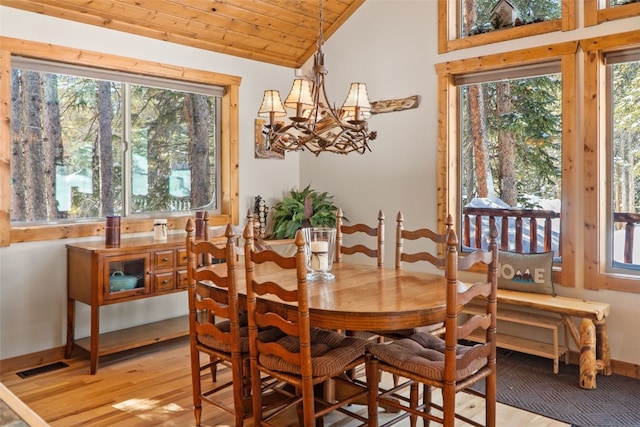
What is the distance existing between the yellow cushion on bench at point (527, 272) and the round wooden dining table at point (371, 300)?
1.37m

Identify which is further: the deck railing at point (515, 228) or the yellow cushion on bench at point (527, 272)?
the deck railing at point (515, 228)

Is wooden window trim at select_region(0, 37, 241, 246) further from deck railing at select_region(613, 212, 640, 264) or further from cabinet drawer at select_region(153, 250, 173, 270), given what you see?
deck railing at select_region(613, 212, 640, 264)

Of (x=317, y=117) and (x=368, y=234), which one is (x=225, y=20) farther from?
(x=368, y=234)

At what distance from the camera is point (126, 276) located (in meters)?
3.78

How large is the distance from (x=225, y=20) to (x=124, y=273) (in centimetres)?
238

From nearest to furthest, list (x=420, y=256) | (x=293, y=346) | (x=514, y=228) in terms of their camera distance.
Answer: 1. (x=293, y=346)
2. (x=420, y=256)
3. (x=514, y=228)

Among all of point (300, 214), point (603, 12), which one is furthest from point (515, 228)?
point (300, 214)

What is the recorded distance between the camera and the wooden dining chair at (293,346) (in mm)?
2211

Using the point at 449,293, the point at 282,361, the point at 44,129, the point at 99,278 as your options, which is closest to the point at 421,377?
the point at 449,293

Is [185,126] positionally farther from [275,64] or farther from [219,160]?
[275,64]

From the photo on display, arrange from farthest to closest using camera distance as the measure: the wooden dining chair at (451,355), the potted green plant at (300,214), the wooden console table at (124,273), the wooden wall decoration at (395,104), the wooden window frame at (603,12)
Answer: the potted green plant at (300,214)
the wooden wall decoration at (395,104)
the wooden console table at (124,273)
the wooden window frame at (603,12)
the wooden dining chair at (451,355)

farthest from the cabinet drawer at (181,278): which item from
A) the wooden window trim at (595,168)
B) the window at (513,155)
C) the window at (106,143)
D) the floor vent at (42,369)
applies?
the wooden window trim at (595,168)

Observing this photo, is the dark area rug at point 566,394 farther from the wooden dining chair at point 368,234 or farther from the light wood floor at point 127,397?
the wooden dining chair at point 368,234

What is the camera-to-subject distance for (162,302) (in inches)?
178
